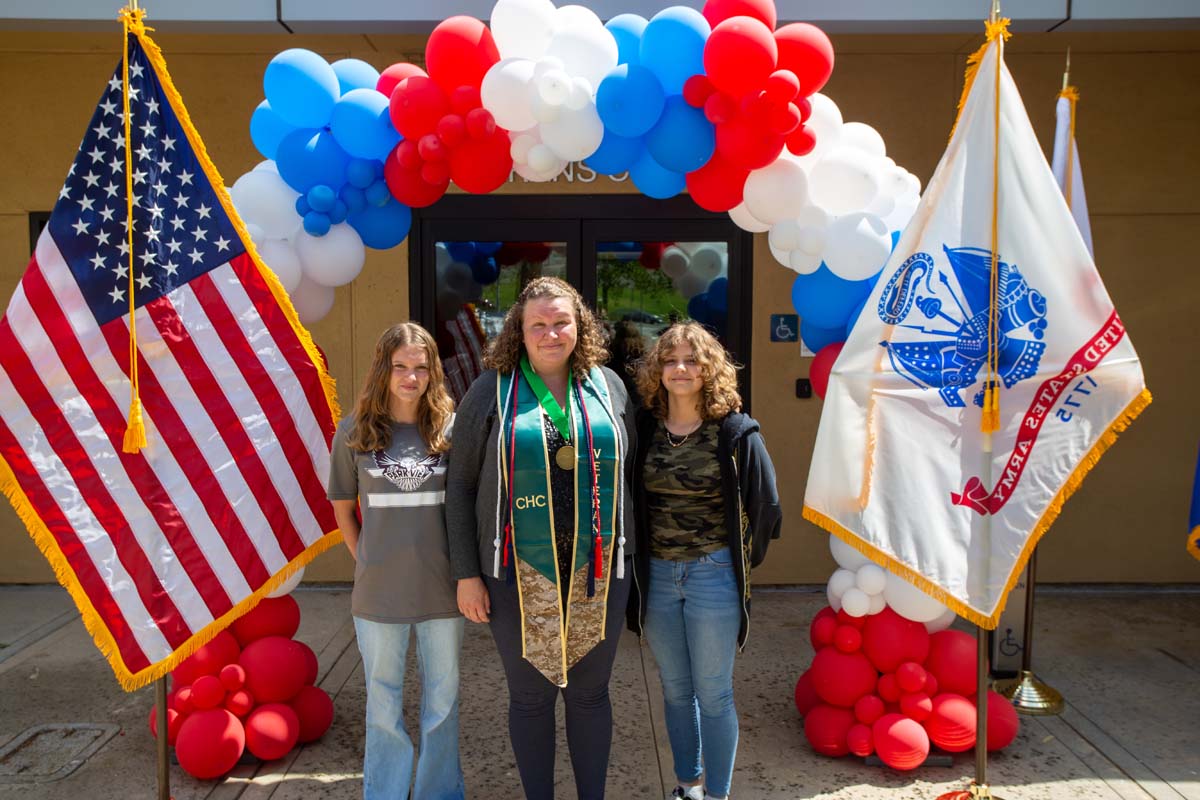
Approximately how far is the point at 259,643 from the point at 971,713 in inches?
118

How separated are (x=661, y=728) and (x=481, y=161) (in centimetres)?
264

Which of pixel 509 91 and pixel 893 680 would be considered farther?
pixel 893 680

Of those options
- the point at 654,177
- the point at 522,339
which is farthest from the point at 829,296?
the point at 522,339

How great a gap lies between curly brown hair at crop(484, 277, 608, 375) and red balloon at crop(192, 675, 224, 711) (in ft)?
6.16

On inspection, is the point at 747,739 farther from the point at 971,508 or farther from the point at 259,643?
the point at 259,643

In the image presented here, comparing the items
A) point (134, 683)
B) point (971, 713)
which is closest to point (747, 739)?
point (971, 713)

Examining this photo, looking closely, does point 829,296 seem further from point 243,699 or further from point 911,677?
point 243,699

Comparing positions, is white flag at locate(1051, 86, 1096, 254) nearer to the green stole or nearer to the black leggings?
the green stole

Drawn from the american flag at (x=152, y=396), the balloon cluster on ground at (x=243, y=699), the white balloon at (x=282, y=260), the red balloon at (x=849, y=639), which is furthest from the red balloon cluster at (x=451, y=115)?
the red balloon at (x=849, y=639)

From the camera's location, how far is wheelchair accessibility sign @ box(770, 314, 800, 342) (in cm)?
652

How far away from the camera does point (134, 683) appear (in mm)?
3402

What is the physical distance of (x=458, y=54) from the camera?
3691mm

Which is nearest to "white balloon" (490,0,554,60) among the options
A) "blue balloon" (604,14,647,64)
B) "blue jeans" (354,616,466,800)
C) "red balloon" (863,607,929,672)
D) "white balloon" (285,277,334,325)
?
"blue balloon" (604,14,647,64)

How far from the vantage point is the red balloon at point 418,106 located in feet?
12.1
